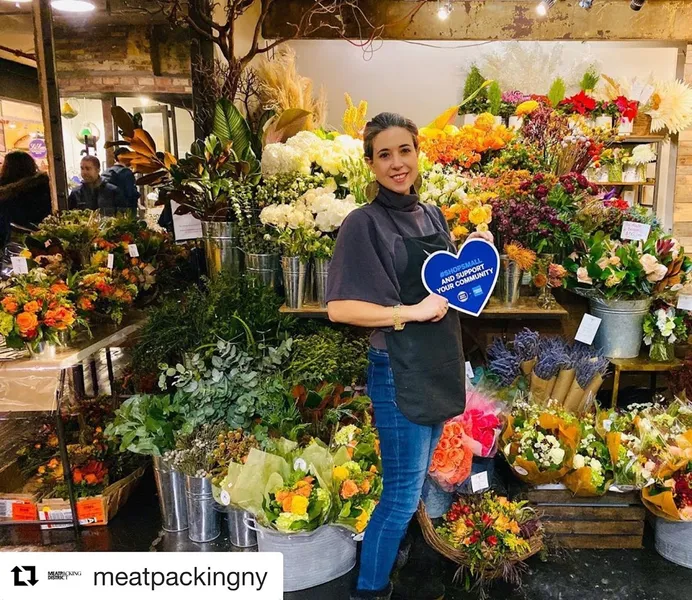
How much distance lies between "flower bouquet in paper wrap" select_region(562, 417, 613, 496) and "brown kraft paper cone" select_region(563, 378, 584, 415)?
0.59 feet

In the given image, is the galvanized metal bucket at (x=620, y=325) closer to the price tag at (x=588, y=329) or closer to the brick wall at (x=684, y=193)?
the price tag at (x=588, y=329)

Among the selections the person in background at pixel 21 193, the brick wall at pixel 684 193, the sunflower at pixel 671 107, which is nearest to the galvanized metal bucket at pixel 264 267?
the person in background at pixel 21 193

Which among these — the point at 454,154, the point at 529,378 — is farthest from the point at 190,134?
the point at 529,378

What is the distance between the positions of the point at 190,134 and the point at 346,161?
149cm

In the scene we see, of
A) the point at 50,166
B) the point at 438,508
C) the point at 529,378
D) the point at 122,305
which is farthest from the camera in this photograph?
the point at 50,166

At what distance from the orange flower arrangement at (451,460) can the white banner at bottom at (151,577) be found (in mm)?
702

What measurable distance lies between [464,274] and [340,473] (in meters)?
0.82

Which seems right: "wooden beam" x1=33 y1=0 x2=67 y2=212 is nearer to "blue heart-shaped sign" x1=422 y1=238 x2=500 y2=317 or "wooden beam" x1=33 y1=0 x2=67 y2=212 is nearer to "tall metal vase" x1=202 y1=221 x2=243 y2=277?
"tall metal vase" x1=202 y1=221 x2=243 y2=277

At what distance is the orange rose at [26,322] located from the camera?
2.18 metres

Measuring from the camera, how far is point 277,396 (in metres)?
2.30

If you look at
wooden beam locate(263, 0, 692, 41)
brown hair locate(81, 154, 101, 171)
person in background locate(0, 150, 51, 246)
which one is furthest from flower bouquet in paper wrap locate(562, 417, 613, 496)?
wooden beam locate(263, 0, 692, 41)

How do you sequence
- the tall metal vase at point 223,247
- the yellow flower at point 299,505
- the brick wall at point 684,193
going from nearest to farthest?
the yellow flower at point 299,505
the tall metal vase at point 223,247
the brick wall at point 684,193

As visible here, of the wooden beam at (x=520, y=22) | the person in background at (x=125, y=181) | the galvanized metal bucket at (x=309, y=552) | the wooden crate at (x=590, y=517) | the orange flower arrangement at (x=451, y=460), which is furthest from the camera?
the wooden beam at (x=520, y=22)

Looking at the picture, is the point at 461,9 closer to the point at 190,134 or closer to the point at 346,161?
the point at 190,134
